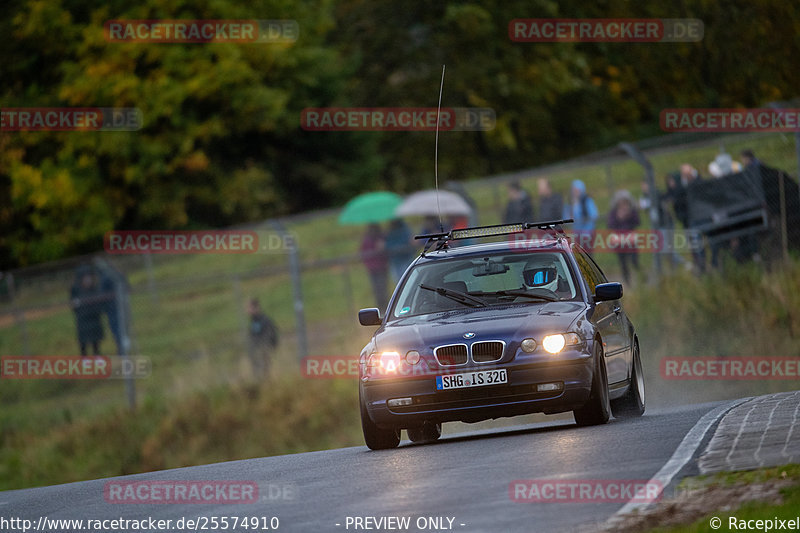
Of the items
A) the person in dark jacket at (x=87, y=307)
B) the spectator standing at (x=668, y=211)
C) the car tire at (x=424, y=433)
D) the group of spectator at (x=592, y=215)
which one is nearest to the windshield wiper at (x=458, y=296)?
the car tire at (x=424, y=433)

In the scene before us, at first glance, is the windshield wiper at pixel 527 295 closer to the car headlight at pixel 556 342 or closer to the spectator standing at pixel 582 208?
the car headlight at pixel 556 342

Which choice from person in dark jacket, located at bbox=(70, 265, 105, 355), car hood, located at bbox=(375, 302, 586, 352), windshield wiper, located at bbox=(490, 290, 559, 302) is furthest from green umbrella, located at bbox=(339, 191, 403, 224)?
car hood, located at bbox=(375, 302, 586, 352)

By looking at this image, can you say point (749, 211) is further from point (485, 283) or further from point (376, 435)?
point (376, 435)

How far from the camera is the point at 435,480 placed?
32.4 ft

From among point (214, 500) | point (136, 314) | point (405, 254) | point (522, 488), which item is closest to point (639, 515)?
point (522, 488)

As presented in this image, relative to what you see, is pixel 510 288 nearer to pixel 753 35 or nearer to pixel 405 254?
pixel 405 254

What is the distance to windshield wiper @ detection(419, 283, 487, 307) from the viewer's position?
1278 cm

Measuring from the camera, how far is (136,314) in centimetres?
2955

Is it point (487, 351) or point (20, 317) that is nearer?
point (487, 351)

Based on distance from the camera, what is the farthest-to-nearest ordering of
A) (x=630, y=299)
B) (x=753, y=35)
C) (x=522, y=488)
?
(x=753, y=35) < (x=630, y=299) < (x=522, y=488)

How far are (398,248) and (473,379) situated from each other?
1193 cm

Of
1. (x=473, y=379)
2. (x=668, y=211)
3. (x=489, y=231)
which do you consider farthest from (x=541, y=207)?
(x=473, y=379)

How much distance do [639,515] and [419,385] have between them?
169 inches

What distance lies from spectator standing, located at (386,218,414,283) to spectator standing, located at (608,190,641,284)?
3.11m
